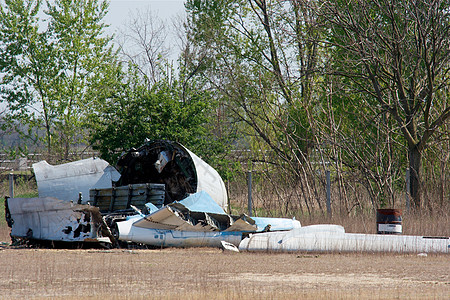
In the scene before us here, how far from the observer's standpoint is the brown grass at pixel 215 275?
7.99 m

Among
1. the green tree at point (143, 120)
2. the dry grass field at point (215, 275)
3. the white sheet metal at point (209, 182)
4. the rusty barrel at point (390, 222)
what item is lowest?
the dry grass field at point (215, 275)

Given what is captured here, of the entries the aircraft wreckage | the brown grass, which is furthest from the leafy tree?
the brown grass

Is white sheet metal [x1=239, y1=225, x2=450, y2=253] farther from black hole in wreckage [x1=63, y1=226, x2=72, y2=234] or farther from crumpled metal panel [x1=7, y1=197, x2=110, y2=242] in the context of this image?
black hole in wreckage [x1=63, y1=226, x2=72, y2=234]

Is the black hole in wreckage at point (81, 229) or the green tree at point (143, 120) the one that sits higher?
the green tree at point (143, 120)

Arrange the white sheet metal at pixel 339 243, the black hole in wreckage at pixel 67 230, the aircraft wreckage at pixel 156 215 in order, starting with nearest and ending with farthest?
the white sheet metal at pixel 339 243 → the aircraft wreckage at pixel 156 215 → the black hole in wreckage at pixel 67 230

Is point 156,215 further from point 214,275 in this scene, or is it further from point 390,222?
point 390,222

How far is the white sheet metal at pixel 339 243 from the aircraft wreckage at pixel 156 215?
2 cm

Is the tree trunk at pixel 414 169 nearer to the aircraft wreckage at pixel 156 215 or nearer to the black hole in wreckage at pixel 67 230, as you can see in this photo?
the aircraft wreckage at pixel 156 215

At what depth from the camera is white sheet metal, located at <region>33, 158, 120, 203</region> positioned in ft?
51.8

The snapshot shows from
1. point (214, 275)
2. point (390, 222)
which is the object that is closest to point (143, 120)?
point (390, 222)

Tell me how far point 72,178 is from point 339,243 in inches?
278

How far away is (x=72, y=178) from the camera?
16.1 metres

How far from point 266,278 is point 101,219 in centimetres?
502

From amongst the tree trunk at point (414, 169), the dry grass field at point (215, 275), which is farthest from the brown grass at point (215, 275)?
the tree trunk at point (414, 169)
